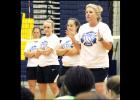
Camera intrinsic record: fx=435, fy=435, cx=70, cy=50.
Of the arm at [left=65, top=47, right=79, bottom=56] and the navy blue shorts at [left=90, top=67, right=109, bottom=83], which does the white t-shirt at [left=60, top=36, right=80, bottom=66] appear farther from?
A: the navy blue shorts at [left=90, top=67, right=109, bottom=83]

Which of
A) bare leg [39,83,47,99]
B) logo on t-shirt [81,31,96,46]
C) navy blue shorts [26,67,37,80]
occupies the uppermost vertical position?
logo on t-shirt [81,31,96,46]

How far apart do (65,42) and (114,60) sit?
67.1 inches

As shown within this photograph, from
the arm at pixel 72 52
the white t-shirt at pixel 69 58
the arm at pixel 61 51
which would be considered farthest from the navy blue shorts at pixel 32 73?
the arm at pixel 72 52

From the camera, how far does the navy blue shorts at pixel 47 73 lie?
553 cm

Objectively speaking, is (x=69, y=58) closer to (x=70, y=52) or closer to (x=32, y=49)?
(x=70, y=52)

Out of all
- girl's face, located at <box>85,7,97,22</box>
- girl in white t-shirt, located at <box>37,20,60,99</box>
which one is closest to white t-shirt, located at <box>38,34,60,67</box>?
girl in white t-shirt, located at <box>37,20,60,99</box>

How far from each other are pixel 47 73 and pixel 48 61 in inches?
6.1

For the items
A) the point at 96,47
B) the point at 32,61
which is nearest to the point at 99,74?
the point at 96,47

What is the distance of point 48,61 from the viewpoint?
18.2 ft

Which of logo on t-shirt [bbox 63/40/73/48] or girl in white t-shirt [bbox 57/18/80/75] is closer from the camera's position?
girl in white t-shirt [bbox 57/18/80/75]

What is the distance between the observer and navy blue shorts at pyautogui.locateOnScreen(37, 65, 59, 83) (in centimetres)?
553

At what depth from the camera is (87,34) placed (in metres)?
4.51
